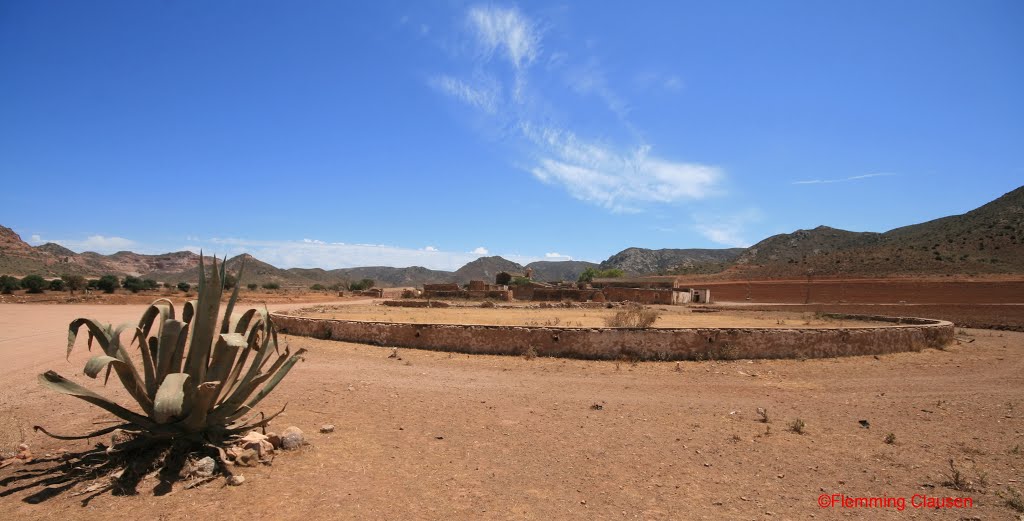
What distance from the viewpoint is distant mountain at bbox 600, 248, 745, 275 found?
131m

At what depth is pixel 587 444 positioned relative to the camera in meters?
5.46

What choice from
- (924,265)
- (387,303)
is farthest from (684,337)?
(924,265)

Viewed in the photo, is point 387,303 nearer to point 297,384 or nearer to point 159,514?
point 297,384

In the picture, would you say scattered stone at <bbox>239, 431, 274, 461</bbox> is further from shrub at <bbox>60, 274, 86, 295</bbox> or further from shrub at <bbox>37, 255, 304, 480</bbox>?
shrub at <bbox>60, 274, 86, 295</bbox>

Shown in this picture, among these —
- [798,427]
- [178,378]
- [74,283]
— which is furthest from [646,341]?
[74,283]

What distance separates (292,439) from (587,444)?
2940 mm

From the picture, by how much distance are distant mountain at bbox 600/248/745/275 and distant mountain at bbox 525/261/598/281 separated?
631 inches

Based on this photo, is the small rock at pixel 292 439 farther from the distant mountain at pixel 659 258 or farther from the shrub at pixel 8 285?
the distant mountain at pixel 659 258

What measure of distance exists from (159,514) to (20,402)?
15.3ft

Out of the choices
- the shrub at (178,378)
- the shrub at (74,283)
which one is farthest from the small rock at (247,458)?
the shrub at (74,283)

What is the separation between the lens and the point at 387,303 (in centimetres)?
3180

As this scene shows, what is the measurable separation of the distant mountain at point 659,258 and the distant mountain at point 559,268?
16.0 m

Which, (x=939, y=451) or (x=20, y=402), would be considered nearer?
(x=939, y=451)

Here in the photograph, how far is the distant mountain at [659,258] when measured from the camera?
131 m
